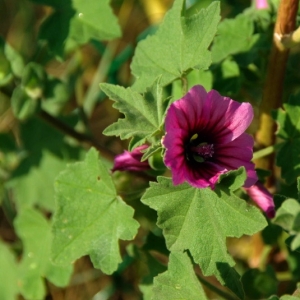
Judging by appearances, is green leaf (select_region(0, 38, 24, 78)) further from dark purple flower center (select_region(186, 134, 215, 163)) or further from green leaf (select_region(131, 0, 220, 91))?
dark purple flower center (select_region(186, 134, 215, 163))

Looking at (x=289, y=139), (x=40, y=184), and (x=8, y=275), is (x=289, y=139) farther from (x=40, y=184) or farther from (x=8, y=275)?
(x=8, y=275)

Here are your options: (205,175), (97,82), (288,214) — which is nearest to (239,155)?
(205,175)

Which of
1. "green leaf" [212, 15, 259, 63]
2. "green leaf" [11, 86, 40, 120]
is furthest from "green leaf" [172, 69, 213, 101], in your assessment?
"green leaf" [11, 86, 40, 120]

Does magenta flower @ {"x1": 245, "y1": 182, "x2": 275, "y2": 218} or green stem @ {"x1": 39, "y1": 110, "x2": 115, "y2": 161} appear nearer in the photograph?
magenta flower @ {"x1": 245, "y1": 182, "x2": 275, "y2": 218}

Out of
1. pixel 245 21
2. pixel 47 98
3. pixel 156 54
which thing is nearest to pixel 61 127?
pixel 47 98

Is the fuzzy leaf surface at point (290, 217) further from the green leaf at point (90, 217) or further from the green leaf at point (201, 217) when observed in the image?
the green leaf at point (90, 217)

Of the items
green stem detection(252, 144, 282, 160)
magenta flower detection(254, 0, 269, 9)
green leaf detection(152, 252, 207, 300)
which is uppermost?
magenta flower detection(254, 0, 269, 9)
